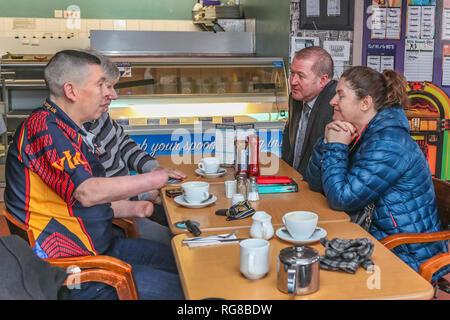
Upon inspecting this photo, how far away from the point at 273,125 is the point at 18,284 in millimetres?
3536

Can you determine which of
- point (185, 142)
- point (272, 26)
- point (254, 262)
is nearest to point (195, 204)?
point (254, 262)

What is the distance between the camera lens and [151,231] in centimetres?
276

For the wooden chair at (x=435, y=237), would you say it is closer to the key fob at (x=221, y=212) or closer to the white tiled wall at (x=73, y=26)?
the key fob at (x=221, y=212)

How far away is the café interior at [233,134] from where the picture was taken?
1.33 meters

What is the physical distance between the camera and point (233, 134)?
284 centimetres

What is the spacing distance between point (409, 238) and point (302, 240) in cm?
58

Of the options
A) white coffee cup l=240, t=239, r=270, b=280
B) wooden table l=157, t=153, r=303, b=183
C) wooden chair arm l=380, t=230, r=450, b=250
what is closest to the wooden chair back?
wooden chair arm l=380, t=230, r=450, b=250

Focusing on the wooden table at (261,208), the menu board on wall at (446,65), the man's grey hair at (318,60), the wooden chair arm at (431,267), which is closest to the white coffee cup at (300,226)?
the wooden table at (261,208)

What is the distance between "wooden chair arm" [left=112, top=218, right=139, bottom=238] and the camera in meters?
2.56

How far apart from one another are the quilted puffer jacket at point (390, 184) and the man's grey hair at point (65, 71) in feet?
3.73

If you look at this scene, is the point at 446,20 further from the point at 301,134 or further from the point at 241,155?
the point at 241,155

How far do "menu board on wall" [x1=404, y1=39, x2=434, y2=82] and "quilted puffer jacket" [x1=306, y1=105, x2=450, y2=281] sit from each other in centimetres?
307
